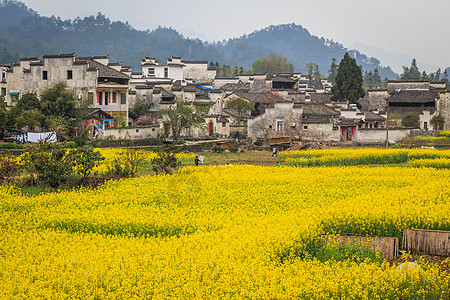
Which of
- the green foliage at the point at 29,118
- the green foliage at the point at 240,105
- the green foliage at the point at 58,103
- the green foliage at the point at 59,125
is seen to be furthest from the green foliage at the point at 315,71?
the green foliage at the point at 29,118

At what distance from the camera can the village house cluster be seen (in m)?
52.4

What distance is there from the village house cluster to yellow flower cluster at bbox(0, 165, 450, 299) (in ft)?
78.9

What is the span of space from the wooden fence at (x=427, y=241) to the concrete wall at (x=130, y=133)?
33.2m

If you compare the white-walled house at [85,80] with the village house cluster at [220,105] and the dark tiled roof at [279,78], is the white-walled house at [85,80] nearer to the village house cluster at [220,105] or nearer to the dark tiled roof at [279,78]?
the village house cluster at [220,105]

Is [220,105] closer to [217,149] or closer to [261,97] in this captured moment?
[261,97]

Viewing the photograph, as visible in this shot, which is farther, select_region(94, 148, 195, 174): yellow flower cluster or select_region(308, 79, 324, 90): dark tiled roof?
select_region(308, 79, 324, 90): dark tiled roof

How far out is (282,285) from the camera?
12797 mm

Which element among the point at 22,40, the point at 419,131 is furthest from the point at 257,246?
the point at 22,40

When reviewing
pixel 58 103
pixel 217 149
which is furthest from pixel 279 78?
pixel 58 103

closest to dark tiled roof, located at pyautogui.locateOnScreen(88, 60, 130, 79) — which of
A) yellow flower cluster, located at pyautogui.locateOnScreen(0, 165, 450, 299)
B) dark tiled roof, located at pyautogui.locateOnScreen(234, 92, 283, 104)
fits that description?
dark tiled roof, located at pyautogui.locateOnScreen(234, 92, 283, 104)

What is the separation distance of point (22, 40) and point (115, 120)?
120938mm

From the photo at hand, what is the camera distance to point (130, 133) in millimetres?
47562

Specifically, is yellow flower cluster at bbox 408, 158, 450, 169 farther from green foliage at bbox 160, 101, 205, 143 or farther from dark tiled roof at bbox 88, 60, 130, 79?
dark tiled roof at bbox 88, 60, 130, 79

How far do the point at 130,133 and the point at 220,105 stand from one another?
760 inches
